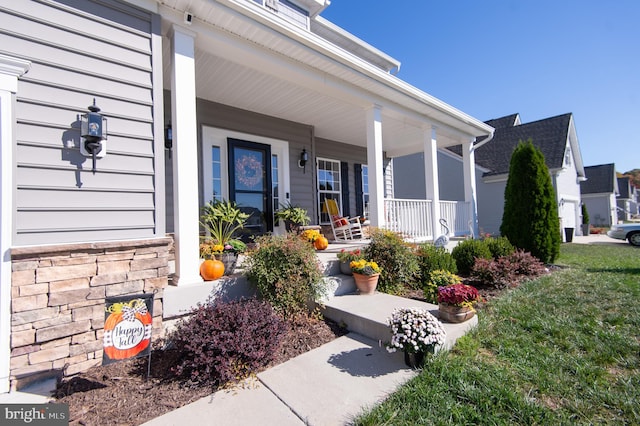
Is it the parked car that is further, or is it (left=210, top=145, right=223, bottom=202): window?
the parked car

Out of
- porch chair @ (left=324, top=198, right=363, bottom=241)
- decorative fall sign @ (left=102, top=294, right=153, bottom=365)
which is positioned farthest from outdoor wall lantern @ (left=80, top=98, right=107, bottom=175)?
porch chair @ (left=324, top=198, right=363, bottom=241)

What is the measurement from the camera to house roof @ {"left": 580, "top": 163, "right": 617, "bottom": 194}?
2033cm

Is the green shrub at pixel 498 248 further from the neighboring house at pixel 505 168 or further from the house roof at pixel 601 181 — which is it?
the house roof at pixel 601 181

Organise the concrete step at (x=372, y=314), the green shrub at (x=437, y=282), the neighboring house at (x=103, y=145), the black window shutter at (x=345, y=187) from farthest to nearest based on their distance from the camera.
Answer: the black window shutter at (x=345, y=187), the green shrub at (x=437, y=282), the concrete step at (x=372, y=314), the neighboring house at (x=103, y=145)

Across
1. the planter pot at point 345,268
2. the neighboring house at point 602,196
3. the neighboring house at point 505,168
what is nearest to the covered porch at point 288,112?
the planter pot at point 345,268

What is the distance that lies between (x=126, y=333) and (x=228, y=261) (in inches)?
48.7

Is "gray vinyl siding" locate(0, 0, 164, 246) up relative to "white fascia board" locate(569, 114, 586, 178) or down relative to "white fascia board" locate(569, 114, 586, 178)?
down

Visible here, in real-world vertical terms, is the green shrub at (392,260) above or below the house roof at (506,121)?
below

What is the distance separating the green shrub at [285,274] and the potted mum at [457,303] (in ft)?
4.18

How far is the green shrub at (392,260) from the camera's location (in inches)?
154

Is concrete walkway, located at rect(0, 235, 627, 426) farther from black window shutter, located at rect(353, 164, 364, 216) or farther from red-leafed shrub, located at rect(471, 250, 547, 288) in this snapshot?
black window shutter, located at rect(353, 164, 364, 216)

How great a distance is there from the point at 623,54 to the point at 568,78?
1.18 metres

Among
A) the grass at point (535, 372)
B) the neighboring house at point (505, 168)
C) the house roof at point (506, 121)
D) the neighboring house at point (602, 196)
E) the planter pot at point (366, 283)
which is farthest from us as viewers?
the neighboring house at point (602, 196)

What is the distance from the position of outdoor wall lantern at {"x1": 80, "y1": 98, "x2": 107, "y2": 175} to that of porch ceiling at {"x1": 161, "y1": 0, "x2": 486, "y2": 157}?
129cm
